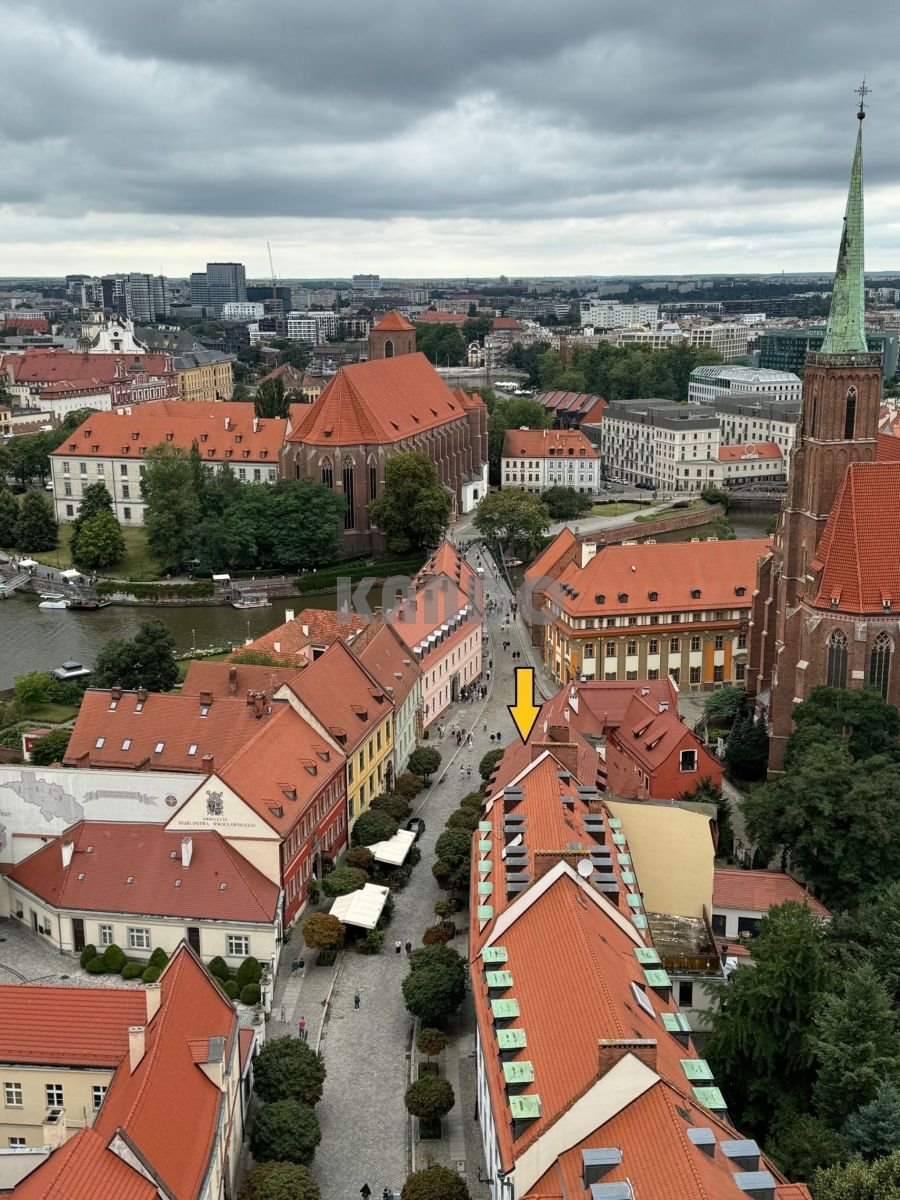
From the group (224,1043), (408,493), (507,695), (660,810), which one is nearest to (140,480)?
(408,493)

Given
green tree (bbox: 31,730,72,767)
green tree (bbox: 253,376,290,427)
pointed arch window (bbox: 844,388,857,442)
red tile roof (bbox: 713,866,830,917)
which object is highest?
pointed arch window (bbox: 844,388,857,442)

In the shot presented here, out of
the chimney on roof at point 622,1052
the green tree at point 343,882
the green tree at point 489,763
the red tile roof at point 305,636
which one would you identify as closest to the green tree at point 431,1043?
the green tree at point 343,882

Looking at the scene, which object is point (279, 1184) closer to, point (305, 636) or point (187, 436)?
point (305, 636)

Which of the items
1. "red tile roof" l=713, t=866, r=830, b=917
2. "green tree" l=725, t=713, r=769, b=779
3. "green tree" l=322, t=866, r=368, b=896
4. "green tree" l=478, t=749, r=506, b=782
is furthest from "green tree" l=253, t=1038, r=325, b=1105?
"green tree" l=725, t=713, r=769, b=779

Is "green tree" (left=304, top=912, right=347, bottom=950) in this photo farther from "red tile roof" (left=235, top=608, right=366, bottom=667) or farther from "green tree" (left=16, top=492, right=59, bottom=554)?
"green tree" (left=16, top=492, right=59, bottom=554)

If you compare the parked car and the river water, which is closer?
the parked car

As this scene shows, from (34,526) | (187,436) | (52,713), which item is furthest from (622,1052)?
(187,436)
